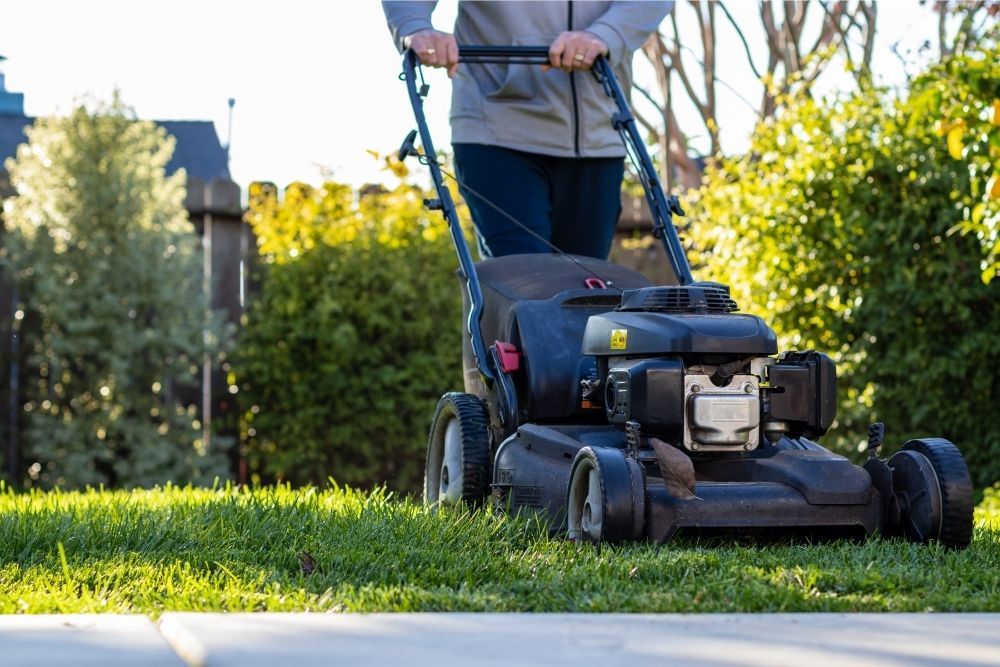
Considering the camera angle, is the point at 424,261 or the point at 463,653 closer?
the point at 463,653

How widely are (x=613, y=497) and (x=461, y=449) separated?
91 cm

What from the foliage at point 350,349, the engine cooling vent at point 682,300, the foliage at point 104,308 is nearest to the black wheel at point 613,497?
the engine cooling vent at point 682,300

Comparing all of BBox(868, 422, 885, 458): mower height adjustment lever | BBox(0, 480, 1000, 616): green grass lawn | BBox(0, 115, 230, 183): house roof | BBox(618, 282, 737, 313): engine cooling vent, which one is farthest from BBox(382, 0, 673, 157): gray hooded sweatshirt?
BBox(0, 115, 230, 183): house roof

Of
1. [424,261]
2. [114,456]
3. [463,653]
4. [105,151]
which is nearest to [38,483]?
[114,456]

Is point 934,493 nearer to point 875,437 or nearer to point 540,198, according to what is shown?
point 875,437

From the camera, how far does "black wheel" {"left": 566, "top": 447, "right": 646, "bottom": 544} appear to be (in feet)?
9.93

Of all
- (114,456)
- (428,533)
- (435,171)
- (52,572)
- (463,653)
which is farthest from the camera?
(114,456)

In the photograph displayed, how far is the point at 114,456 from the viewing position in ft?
25.1

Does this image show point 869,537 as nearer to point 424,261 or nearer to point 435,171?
point 435,171

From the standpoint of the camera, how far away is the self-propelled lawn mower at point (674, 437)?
10.3 feet

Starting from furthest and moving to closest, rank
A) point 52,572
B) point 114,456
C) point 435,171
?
point 114,456
point 435,171
point 52,572

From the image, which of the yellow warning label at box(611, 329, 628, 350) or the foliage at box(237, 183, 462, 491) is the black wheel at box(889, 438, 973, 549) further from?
the foliage at box(237, 183, 462, 491)

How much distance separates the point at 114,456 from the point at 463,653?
236 inches

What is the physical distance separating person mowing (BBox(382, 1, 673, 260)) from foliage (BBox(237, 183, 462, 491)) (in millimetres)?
3364
